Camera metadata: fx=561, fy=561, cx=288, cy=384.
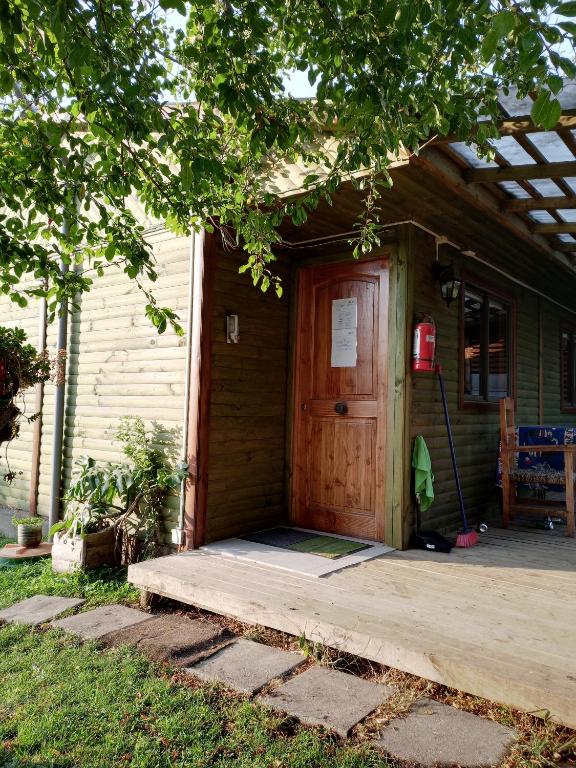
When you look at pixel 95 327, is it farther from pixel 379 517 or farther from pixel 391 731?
pixel 391 731

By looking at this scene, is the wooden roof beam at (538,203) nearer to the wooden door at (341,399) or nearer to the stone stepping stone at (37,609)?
the wooden door at (341,399)

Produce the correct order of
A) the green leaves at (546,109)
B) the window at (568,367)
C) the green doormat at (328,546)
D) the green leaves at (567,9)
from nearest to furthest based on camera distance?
1. the green leaves at (567,9)
2. the green leaves at (546,109)
3. the green doormat at (328,546)
4. the window at (568,367)

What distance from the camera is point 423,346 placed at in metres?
4.14

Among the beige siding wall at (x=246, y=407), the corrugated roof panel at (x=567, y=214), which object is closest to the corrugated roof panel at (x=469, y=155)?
the corrugated roof panel at (x=567, y=214)

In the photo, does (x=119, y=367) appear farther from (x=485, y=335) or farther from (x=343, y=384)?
(x=485, y=335)

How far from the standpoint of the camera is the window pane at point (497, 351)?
5.67 meters

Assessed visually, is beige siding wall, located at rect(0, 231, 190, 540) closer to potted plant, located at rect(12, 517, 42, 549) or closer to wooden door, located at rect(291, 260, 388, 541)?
potted plant, located at rect(12, 517, 42, 549)

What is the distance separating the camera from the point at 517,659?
2.27m

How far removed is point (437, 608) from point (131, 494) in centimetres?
251

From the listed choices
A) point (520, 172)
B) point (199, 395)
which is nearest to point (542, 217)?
point (520, 172)

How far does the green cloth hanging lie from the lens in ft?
13.4

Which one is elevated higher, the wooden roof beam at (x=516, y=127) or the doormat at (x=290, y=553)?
the wooden roof beam at (x=516, y=127)

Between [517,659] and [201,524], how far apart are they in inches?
94.3

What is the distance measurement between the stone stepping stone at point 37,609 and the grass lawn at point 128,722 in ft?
1.41
